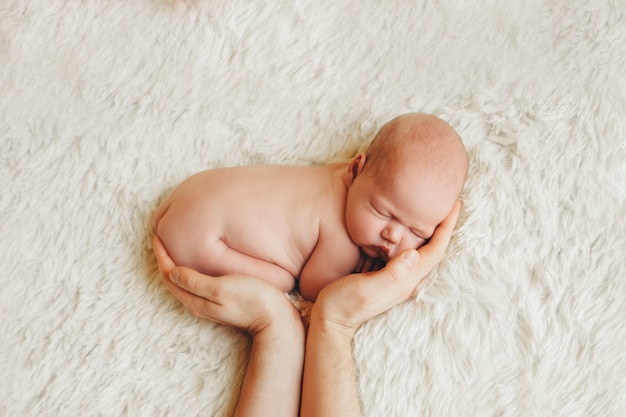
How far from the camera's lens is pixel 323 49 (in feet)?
4.69

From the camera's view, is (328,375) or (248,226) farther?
(248,226)

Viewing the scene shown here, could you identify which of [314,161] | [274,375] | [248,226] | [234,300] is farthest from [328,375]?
[314,161]

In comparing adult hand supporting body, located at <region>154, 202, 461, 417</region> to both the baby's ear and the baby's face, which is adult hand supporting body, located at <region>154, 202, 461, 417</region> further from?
the baby's ear

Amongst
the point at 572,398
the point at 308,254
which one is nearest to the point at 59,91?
the point at 308,254

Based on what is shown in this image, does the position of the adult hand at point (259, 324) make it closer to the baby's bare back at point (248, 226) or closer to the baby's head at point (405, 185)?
the baby's bare back at point (248, 226)

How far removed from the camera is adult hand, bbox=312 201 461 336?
1.11 metres

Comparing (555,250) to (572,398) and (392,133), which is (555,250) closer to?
(572,398)

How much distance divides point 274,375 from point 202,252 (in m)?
0.28

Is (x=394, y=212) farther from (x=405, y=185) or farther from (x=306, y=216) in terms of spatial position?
(x=306, y=216)

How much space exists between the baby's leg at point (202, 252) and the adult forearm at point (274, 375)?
0.42ft

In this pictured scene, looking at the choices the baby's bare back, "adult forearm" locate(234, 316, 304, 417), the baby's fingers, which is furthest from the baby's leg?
the baby's fingers

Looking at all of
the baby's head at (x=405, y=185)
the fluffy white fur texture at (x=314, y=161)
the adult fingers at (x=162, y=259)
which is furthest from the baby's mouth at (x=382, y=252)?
→ the adult fingers at (x=162, y=259)

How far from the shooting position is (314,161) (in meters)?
1.37

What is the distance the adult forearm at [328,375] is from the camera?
3.49 feet
